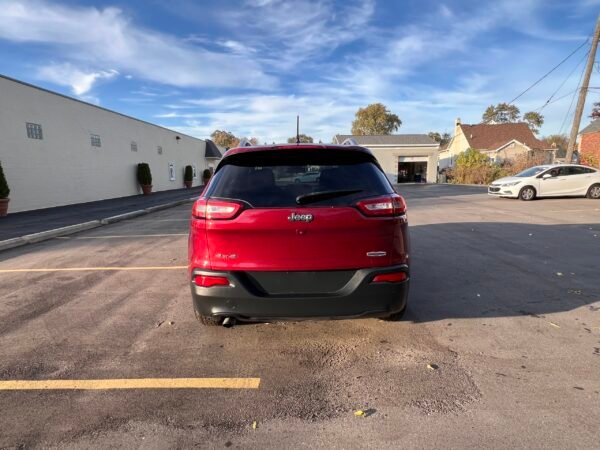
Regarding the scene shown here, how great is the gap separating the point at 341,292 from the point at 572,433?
64.7 inches

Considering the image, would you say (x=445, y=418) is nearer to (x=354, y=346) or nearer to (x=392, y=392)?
(x=392, y=392)

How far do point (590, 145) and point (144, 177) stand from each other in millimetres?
37143

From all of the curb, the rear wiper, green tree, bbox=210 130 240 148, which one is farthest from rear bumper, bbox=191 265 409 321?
green tree, bbox=210 130 240 148

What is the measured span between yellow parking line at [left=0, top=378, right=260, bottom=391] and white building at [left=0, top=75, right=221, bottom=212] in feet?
48.8

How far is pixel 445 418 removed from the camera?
7.84ft

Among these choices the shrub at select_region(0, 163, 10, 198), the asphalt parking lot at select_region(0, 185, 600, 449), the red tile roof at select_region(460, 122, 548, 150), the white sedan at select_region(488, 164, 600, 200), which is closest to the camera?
the asphalt parking lot at select_region(0, 185, 600, 449)

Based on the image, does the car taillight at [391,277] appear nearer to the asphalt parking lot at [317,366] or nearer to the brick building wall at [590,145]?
the asphalt parking lot at [317,366]

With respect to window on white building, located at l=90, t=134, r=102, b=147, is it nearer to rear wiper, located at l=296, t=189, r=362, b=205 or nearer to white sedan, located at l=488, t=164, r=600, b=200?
rear wiper, located at l=296, t=189, r=362, b=205

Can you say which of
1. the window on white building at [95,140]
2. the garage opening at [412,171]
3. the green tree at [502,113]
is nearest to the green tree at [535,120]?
the green tree at [502,113]

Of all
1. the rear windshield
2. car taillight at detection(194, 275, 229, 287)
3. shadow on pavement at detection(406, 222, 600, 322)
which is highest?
the rear windshield

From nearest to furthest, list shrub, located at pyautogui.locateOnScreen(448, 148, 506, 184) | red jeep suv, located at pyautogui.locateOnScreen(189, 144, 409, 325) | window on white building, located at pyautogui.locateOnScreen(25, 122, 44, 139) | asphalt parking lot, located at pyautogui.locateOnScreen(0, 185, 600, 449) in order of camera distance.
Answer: asphalt parking lot, located at pyautogui.locateOnScreen(0, 185, 600, 449), red jeep suv, located at pyautogui.locateOnScreen(189, 144, 409, 325), window on white building, located at pyautogui.locateOnScreen(25, 122, 44, 139), shrub, located at pyautogui.locateOnScreen(448, 148, 506, 184)

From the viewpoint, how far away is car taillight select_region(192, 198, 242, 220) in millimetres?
2906

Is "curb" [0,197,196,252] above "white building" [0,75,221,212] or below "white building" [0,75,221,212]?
below

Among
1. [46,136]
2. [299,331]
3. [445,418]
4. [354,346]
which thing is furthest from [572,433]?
[46,136]
